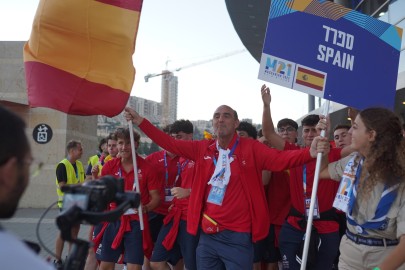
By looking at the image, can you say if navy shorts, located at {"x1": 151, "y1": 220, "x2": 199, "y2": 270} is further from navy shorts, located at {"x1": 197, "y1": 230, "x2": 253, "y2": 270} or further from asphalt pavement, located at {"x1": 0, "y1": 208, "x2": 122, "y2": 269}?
asphalt pavement, located at {"x1": 0, "y1": 208, "x2": 122, "y2": 269}

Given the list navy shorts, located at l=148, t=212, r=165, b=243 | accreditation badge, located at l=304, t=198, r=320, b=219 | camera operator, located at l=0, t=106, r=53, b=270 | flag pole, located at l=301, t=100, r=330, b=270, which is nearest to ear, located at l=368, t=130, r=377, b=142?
flag pole, located at l=301, t=100, r=330, b=270

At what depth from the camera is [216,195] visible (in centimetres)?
416

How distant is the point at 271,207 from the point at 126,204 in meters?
3.96

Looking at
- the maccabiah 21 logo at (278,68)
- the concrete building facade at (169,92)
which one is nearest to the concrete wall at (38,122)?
the maccabiah 21 logo at (278,68)

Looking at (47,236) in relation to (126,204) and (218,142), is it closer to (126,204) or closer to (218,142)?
(218,142)

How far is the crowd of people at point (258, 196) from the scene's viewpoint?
118 inches

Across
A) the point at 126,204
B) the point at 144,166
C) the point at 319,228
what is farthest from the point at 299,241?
the point at 126,204

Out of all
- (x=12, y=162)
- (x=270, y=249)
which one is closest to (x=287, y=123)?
(x=270, y=249)

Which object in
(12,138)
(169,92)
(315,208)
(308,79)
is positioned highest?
(169,92)

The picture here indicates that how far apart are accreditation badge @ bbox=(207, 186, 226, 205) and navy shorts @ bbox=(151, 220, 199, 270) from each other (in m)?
1.16

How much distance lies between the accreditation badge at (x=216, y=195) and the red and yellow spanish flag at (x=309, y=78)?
4.05 feet

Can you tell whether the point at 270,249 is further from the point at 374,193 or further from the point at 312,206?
the point at 374,193

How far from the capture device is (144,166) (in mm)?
5410

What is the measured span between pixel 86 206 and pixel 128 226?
3.66 meters
